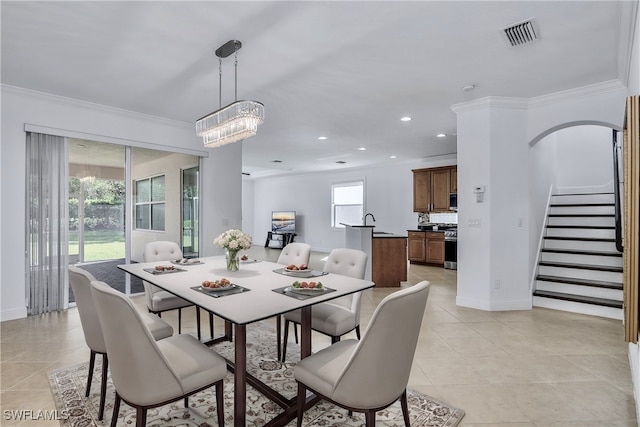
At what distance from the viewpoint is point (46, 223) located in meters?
4.02

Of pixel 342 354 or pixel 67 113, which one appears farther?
pixel 67 113

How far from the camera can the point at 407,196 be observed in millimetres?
8688

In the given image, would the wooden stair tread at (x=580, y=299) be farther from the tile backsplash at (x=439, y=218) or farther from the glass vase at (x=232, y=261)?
the glass vase at (x=232, y=261)

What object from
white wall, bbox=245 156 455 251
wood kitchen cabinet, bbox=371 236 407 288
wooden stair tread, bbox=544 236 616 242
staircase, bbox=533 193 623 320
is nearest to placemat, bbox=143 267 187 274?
wood kitchen cabinet, bbox=371 236 407 288

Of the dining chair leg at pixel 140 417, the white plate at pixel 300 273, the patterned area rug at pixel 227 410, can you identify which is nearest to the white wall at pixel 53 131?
the patterned area rug at pixel 227 410

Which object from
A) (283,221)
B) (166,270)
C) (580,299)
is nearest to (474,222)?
(580,299)

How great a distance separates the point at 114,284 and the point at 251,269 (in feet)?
11.0

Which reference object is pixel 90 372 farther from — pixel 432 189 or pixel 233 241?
pixel 432 189

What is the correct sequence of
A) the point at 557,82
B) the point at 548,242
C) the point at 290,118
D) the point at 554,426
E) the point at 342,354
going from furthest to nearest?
1. the point at 548,242
2. the point at 290,118
3. the point at 557,82
4. the point at 554,426
5. the point at 342,354

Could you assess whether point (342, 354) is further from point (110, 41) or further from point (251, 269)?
point (110, 41)

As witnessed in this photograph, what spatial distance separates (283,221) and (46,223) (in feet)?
25.6

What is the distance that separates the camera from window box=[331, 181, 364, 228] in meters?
9.84

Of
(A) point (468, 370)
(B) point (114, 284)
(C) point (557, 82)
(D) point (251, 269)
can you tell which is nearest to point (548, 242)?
(C) point (557, 82)

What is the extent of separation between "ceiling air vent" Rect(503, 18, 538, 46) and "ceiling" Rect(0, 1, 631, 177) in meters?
0.05
